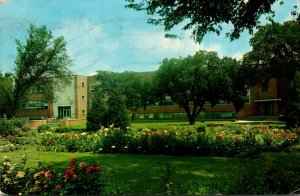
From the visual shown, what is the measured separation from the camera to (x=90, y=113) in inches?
799

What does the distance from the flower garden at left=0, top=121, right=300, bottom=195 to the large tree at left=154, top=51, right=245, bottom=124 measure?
2.54 m

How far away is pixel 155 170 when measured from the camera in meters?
9.77

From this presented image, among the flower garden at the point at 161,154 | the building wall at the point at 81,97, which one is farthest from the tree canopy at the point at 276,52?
the building wall at the point at 81,97

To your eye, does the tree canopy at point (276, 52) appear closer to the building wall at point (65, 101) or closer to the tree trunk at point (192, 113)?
the tree trunk at point (192, 113)

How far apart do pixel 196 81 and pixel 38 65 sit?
14.7 metres

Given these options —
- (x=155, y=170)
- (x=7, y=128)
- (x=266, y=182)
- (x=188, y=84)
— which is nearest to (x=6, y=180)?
(x=155, y=170)

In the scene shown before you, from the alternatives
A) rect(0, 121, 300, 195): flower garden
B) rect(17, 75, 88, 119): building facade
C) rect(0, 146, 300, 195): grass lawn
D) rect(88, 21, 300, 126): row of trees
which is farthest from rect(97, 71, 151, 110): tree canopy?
rect(0, 146, 300, 195): grass lawn

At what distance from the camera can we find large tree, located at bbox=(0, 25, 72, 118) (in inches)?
1243

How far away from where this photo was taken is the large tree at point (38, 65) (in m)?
31.6

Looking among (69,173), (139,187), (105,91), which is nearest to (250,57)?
(105,91)

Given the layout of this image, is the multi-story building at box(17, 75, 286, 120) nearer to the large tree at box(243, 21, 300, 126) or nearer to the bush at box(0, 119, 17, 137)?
the large tree at box(243, 21, 300, 126)

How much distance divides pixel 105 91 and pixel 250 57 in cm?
930

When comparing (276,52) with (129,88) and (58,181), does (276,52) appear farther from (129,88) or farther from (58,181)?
(58,181)

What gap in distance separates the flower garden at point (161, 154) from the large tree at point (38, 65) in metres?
11.7
